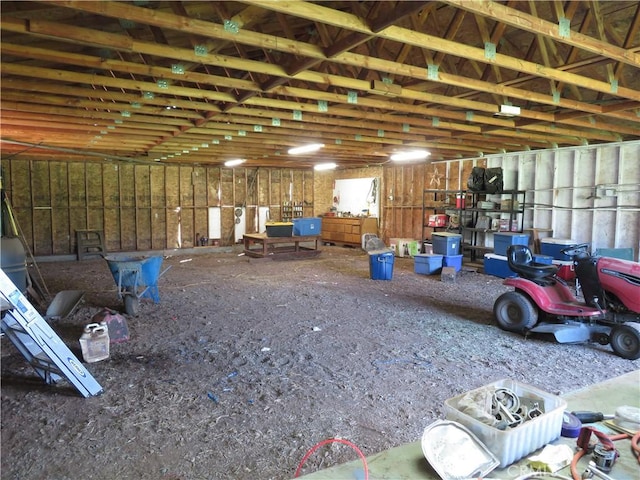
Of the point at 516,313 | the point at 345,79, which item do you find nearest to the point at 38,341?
the point at 345,79

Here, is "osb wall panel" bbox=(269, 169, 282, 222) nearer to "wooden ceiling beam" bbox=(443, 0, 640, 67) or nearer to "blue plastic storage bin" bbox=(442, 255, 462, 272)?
"blue plastic storage bin" bbox=(442, 255, 462, 272)

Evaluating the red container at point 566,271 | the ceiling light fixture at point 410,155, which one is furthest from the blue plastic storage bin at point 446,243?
the ceiling light fixture at point 410,155

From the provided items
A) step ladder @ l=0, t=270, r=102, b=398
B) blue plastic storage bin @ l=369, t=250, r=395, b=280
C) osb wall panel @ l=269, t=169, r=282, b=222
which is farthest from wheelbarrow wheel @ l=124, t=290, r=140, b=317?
osb wall panel @ l=269, t=169, r=282, b=222

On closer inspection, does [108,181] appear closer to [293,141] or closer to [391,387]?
[293,141]

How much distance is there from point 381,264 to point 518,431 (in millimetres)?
7350

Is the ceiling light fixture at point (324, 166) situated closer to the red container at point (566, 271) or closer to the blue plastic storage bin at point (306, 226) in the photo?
the blue plastic storage bin at point (306, 226)

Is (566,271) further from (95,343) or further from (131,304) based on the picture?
(95,343)

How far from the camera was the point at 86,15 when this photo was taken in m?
3.71

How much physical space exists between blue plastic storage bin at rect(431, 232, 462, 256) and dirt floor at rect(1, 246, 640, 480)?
2387mm

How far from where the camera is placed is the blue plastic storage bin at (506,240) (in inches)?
343

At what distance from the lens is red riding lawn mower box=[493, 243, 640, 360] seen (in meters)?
4.35

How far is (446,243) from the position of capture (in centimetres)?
938

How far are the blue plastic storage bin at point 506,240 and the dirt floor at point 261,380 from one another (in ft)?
7.41

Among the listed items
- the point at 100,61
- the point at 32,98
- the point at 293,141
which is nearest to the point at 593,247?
the point at 293,141
